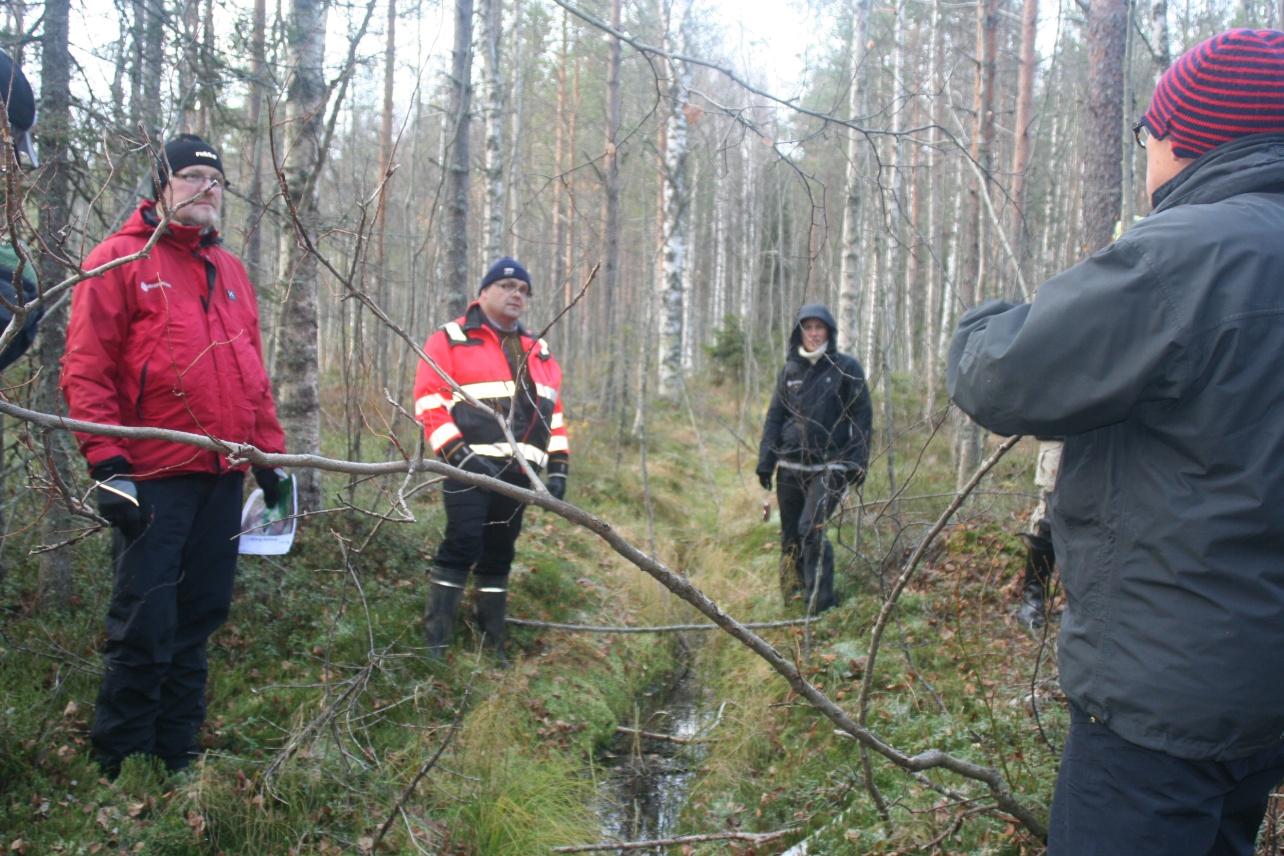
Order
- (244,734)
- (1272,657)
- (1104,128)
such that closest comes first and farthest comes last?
1. (1272,657)
2. (244,734)
3. (1104,128)

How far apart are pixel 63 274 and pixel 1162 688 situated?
14.1ft

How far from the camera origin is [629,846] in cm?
314

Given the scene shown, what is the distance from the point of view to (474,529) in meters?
4.70

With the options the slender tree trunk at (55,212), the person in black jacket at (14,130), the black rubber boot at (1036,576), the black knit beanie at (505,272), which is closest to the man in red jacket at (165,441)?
the person in black jacket at (14,130)

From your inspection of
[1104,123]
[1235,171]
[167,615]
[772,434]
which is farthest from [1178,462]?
[772,434]

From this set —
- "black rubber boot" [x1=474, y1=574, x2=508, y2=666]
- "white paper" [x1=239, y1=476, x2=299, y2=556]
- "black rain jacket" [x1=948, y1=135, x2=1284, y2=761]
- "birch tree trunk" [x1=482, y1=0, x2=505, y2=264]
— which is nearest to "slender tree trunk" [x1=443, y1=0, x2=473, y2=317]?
"black rubber boot" [x1=474, y1=574, x2=508, y2=666]

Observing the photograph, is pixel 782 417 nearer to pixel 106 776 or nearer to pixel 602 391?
pixel 106 776

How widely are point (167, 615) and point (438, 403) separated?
1690 mm

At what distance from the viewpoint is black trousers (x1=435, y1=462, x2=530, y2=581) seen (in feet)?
15.4

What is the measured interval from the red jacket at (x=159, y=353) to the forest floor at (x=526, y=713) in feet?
2.50

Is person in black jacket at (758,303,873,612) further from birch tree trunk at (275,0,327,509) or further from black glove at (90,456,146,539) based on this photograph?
black glove at (90,456,146,539)

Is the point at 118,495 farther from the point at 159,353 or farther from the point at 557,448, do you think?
the point at 557,448

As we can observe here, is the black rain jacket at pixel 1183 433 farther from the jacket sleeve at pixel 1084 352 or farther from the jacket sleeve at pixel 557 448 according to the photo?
the jacket sleeve at pixel 557 448

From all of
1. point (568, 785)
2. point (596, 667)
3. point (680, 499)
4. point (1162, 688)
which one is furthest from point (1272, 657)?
point (680, 499)
